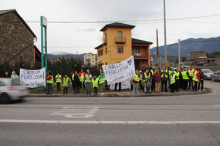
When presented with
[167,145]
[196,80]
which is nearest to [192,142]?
[167,145]

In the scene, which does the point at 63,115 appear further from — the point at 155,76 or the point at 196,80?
the point at 196,80

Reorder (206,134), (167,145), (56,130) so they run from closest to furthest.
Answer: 1. (167,145)
2. (206,134)
3. (56,130)

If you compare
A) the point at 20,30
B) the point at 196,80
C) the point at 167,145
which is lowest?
the point at 167,145

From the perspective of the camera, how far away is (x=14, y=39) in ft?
96.6

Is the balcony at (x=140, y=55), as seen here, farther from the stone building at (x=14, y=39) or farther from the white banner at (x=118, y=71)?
the white banner at (x=118, y=71)

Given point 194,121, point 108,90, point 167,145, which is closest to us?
point 167,145

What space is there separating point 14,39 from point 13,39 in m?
0.24

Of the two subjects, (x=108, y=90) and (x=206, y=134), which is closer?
(x=206, y=134)

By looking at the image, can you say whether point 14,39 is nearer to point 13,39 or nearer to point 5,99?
point 13,39

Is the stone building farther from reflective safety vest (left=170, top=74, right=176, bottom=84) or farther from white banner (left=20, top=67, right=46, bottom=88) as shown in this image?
reflective safety vest (left=170, top=74, right=176, bottom=84)

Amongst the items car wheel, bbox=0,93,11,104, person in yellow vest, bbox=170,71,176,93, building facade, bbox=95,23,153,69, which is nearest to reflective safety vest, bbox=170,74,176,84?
person in yellow vest, bbox=170,71,176,93

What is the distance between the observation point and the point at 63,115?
7.48 meters

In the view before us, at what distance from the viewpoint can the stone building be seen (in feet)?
90.0

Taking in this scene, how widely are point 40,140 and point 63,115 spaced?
2.66m
